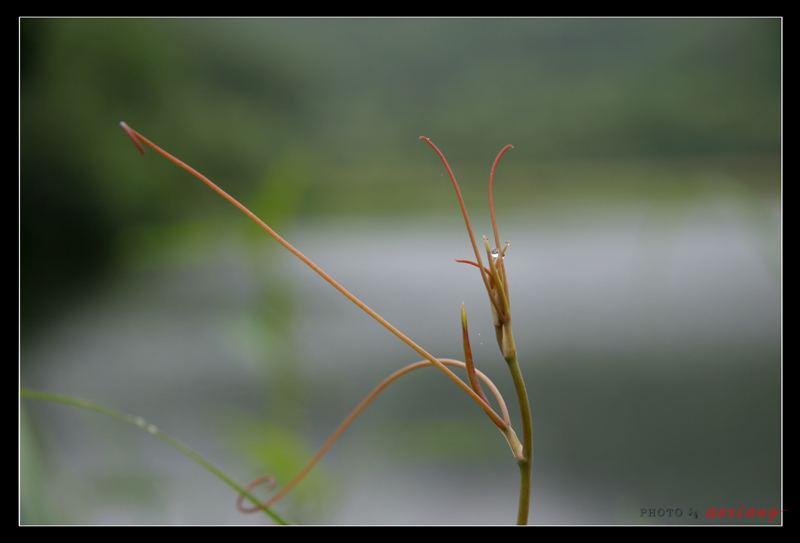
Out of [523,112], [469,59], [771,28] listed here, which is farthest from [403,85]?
[771,28]

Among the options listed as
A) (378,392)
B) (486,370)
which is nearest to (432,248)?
(486,370)

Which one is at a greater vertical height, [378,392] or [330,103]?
[330,103]

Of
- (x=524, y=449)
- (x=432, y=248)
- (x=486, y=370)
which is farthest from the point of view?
(x=432, y=248)

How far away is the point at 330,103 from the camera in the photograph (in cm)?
123

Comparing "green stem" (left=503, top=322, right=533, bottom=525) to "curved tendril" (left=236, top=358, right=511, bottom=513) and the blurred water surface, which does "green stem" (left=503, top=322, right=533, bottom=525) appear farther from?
the blurred water surface

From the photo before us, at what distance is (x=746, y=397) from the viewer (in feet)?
2.89

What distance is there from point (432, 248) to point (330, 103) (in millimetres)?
404

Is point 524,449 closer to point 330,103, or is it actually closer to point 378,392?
point 378,392

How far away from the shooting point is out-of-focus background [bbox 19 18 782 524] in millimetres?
828

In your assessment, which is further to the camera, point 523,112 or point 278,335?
point 523,112

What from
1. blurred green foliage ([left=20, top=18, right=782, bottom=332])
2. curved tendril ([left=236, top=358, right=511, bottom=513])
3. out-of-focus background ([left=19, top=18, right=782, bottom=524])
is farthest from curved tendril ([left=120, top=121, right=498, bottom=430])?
blurred green foliage ([left=20, top=18, right=782, bottom=332])
